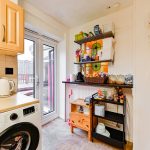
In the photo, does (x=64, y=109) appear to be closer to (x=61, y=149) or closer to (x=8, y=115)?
(x=61, y=149)

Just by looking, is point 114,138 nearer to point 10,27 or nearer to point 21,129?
point 21,129

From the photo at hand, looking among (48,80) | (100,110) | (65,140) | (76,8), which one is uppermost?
(76,8)

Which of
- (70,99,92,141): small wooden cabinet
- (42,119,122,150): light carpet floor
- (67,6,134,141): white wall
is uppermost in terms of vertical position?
(67,6,134,141): white wall

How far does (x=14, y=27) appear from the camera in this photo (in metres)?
1.38

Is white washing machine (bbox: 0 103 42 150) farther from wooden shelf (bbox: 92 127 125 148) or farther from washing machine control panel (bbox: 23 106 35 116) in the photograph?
wooden shelf (bbox: 92 127 125 148)

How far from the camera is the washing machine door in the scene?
3.05 feet

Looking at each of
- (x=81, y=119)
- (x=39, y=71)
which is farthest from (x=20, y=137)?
(x=39, y=71)

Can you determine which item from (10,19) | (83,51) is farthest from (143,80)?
(10,19)

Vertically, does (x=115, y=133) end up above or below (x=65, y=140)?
above

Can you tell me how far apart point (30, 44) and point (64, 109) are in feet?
5.42

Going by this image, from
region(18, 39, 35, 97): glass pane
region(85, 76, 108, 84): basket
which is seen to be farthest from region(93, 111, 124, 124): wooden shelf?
region(18, 39, 35, 97): glass pane

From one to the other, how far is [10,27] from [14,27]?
0.05 m

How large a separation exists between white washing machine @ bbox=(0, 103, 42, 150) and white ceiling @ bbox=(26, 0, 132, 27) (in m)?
1.63

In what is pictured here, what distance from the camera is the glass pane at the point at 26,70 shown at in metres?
2.16
